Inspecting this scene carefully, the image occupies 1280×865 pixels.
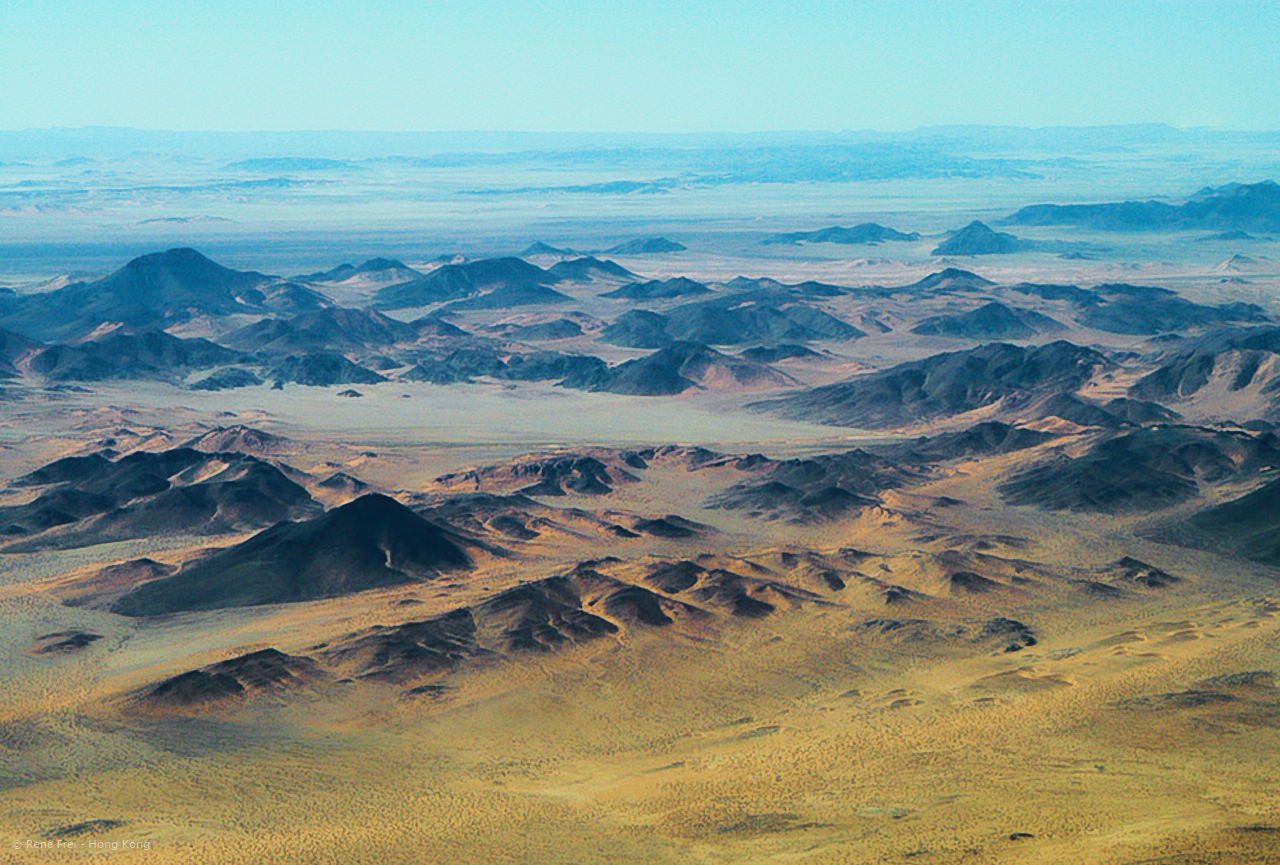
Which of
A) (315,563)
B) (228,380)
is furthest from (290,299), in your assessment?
(315,563)

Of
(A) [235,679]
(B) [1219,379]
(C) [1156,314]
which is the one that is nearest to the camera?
(A) [235,679]

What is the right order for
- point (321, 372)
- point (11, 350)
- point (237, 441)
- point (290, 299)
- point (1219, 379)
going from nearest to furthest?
point (237, 441), point (1219, 379), point (321, 372), point (11, 350), point (290, 299)

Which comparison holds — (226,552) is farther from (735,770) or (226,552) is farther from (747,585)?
(735,770)

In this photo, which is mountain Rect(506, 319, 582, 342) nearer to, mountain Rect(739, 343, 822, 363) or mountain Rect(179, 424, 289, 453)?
mountain Rect(739, 343, 822, 363)

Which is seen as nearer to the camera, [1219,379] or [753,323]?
[1219,379]

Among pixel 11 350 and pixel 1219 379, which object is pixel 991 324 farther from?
pixel 11 350

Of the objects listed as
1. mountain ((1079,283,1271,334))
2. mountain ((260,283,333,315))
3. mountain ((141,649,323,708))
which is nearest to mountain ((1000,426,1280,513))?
mountain ((141,649,323,708))

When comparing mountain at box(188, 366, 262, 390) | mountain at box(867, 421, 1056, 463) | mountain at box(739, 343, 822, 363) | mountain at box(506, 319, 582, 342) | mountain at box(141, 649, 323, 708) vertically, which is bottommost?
mountain at box(506, 319, 582, 342)
